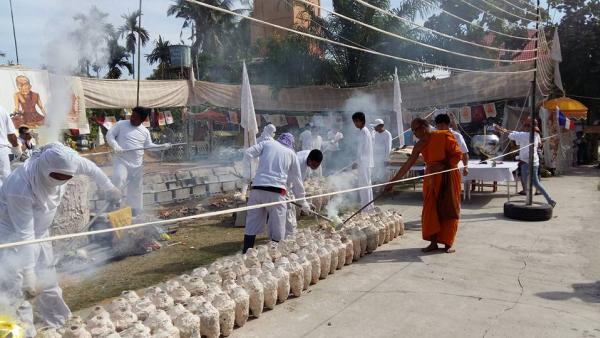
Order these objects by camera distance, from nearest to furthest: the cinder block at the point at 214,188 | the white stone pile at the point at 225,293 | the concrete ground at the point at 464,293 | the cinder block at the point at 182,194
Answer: the white stone pile at the point at 225,293 < the concrete ground at the point at 464,293 < the cinder block at the point at 182,194 < the cinder block at the point at 214,188

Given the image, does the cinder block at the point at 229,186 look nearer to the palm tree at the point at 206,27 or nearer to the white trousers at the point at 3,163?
the white trousers at the point at 3,163

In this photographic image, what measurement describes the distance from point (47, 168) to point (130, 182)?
179 inches

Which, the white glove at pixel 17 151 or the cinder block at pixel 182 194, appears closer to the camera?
the white glove at pixel 17 151

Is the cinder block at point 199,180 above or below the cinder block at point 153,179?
below

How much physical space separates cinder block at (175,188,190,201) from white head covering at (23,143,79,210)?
6370 millimetres

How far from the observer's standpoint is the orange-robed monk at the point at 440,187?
20.4 ft

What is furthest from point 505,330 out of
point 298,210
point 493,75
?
point 493,75

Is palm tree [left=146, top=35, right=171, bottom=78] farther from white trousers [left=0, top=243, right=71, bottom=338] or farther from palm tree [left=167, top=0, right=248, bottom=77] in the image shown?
white trousers [left=0, top=243, right=71, bottom=338]

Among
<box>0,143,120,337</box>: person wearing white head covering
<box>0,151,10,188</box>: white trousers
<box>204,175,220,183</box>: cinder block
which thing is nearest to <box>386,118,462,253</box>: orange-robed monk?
<box>0,143,120,337</box>: person wearing white head covering

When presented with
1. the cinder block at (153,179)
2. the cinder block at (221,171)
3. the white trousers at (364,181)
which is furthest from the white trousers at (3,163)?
the cinder block at (221,171)

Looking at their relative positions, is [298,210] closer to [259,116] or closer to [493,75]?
[493,75]

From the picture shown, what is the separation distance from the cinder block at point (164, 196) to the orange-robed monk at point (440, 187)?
18.1ft

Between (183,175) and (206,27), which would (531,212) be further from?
(206,27)

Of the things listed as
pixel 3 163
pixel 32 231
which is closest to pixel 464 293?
pixel 32 231
